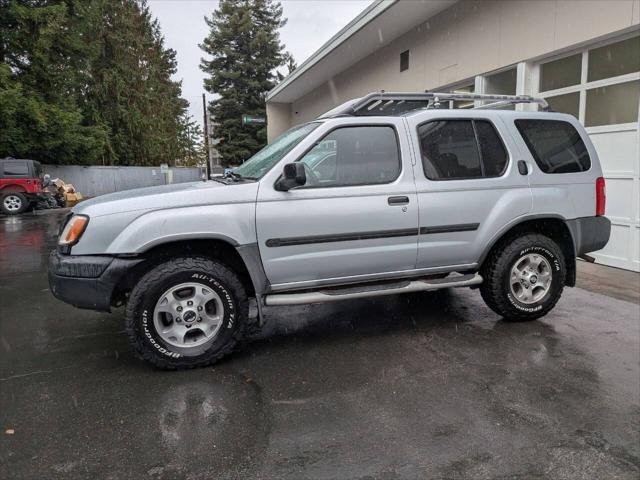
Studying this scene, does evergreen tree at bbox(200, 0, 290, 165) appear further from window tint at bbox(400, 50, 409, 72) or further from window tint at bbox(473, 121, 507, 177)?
window tint at bbox(473, 121, 507, 177)

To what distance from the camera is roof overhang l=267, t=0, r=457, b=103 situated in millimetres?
10141

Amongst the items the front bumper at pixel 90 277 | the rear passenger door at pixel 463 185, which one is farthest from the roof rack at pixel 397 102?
the front bumper at pixel 90 277

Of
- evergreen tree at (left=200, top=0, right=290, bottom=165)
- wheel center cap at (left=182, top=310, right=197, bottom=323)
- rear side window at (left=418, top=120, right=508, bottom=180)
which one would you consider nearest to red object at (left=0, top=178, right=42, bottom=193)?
wheel center cap at (left=182, top=310, right=197, bottom=323)

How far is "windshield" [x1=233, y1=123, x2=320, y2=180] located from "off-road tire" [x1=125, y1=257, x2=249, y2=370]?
0.89 meters

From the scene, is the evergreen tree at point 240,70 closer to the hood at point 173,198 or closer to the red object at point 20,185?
the red object at point 20,185

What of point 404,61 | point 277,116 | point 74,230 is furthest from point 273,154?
point 277,116

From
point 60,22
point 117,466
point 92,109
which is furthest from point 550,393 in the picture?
point 92,109

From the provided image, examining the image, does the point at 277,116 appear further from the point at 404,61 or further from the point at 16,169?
the point at 404,61

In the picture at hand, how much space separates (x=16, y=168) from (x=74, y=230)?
17123 millimetres

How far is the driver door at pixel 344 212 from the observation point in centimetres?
357

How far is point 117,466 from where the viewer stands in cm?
232

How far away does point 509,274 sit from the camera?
14.1 ft

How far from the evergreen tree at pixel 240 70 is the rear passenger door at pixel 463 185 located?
39.3 metres

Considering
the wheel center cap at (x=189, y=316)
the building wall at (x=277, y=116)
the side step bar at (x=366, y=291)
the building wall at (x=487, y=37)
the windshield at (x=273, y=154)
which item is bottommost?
the wheel center cap at (x=189, y=316)
